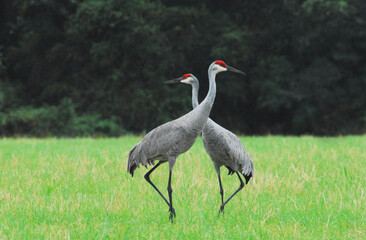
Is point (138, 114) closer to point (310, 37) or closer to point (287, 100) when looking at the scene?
point (287, 100)

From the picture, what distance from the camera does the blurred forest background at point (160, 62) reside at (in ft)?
67.9

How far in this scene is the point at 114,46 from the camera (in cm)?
2127

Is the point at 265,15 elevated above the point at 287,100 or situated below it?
above

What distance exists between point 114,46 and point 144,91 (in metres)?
2.31

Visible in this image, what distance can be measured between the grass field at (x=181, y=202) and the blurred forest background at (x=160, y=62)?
12.2m

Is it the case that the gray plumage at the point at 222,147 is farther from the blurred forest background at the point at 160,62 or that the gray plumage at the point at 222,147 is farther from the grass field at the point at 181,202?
the blurred forest background at the point at 160,62

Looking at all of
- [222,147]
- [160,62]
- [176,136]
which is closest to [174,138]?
[176,136]

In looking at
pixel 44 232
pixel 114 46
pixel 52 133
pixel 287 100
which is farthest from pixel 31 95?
pixel 44 232

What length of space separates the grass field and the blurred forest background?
12187mm

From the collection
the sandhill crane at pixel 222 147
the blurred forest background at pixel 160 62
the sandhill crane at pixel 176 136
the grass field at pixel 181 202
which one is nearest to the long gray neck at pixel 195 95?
the sandhill crane at pixel 222 147

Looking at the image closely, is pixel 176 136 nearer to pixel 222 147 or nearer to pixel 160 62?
pixel 222 147

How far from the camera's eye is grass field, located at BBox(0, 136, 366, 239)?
479 cm

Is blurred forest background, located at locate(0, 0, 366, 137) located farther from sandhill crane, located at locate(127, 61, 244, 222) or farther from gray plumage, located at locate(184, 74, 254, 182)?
gray plumage, located at locate(184, 74, 254, 182)

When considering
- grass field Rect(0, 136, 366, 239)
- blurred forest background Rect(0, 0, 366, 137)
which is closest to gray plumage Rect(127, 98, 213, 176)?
grass field Rect(0, 136, 366, 239)
